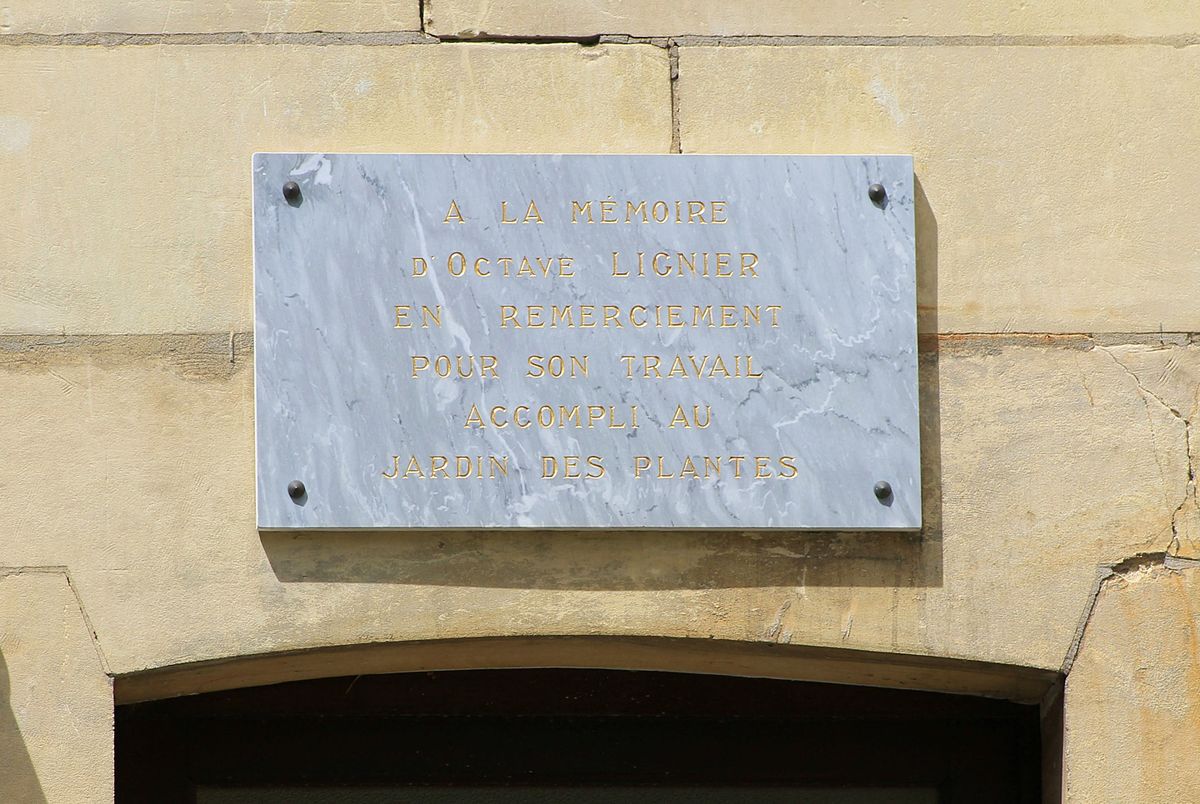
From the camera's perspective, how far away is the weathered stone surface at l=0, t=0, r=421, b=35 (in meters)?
2.86

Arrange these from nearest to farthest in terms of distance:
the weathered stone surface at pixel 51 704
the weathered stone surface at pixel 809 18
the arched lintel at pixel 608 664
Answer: the weathered stone surface at pixel 51 704 < the arched lintel at pixel 608 664 < the weathered stone surface at pixel 809 18

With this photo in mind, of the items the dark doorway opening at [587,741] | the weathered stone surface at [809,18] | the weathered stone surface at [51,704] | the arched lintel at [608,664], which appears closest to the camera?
the weathered stone surface at [51,704]

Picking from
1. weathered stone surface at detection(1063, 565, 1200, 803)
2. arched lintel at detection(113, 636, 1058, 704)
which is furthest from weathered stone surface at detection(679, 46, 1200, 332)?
arched lintel at detection(113, 636, 1058, 704)

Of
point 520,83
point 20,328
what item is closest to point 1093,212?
point 520,83

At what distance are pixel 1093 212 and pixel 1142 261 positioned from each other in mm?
130

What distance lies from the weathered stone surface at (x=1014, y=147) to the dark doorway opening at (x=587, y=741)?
2.96ft

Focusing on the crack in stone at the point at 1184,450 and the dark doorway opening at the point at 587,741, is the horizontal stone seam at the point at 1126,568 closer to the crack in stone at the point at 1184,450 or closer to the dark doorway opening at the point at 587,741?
the crack in stone at the point at 1184,450

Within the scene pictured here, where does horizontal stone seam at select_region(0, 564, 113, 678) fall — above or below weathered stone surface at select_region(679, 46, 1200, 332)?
below

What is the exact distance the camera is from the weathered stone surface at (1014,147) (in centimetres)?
283

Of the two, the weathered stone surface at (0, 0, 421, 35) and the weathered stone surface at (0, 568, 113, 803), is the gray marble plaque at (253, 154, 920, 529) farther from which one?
the weathered stone surface at (0, 568, 113, 803)

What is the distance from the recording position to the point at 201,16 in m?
2.87

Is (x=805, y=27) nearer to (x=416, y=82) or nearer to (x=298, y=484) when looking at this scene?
(x=416, y=82)

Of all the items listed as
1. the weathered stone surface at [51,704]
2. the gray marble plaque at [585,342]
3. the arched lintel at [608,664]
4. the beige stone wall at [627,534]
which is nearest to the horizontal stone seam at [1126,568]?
the beige stone wall at [627,534]

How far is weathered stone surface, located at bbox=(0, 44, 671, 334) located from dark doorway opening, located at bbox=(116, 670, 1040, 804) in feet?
2.99
